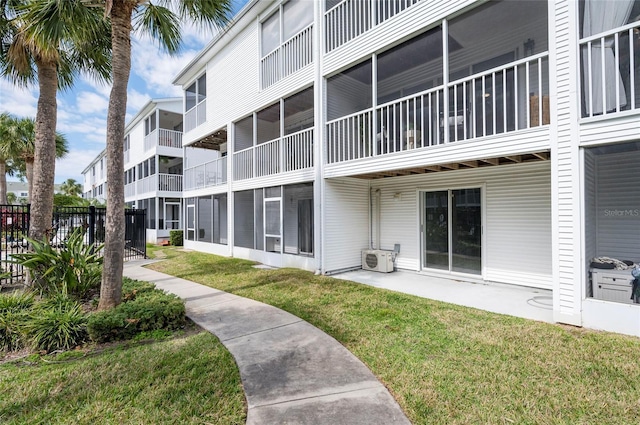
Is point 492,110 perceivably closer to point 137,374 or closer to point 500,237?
point 500,237

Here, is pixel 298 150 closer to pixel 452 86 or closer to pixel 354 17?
pixel 354 17

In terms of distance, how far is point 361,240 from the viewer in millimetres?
9812

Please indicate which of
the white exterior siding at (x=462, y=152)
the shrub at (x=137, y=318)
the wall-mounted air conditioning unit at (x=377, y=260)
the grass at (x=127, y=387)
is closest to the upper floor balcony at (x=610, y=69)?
the white exterior siding at (x=462, y=152)

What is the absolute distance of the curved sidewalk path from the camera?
2.73m

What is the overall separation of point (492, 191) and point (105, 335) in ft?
27.8

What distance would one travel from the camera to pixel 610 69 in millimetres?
4574

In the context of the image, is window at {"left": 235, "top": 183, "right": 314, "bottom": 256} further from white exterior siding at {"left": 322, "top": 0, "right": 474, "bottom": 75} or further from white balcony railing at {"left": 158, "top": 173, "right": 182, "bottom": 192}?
white balcony railing at {"left": 158, "top": 173, "right": 182, "bottom": 192}

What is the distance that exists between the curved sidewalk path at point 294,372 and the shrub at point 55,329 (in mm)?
1595

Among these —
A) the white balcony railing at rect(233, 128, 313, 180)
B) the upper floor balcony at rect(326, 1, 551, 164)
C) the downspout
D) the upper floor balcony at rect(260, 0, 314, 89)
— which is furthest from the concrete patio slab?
the upper floor balcony at rect(260, 0, 314, 89)

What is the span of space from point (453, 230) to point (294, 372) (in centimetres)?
631

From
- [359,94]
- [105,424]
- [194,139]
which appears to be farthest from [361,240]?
[194,139]

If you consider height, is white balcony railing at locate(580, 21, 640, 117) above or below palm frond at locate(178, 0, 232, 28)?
below

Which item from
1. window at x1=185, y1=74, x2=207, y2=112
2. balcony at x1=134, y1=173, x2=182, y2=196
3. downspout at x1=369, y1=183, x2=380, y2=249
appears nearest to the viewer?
downspout at x1=369, y1=183, x2=380, y2=249

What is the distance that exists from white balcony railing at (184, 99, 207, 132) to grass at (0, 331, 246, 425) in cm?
1337
